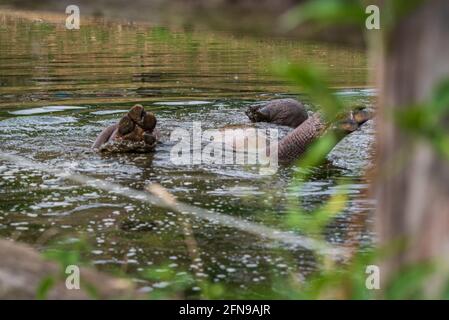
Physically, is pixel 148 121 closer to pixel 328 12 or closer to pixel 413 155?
pixel 413 155

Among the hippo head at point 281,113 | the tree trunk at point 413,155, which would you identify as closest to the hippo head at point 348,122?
the hippo head at point 281,113

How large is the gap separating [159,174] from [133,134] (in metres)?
Answer: 1.10

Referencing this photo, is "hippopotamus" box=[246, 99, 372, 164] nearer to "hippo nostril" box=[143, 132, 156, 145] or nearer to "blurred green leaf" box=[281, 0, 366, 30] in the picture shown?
"hippo nostril" box=[143, 132, 156, 145]

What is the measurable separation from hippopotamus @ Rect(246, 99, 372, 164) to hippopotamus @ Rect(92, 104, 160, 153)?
1329mm

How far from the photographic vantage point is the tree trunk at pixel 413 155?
1.68 m

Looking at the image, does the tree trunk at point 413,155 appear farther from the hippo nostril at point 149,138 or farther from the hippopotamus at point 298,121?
the hippo nostril at point 149,138

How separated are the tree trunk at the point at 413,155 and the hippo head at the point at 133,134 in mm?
6400

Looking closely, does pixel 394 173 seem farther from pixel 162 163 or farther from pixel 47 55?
pixel 47 55

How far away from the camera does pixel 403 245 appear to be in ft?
5.98

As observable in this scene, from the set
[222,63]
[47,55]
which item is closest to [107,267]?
[222,63]

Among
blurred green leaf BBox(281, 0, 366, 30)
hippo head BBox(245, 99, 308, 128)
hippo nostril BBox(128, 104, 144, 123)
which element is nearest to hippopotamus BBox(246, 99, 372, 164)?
hippo head BBox(245, 99, 308, 128)

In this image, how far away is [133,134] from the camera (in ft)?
27.1

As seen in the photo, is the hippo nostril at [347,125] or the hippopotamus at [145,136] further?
the hippopotamus at [145,136]

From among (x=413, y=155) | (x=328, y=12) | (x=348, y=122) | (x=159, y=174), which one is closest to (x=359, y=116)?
(x=348, y=122)
